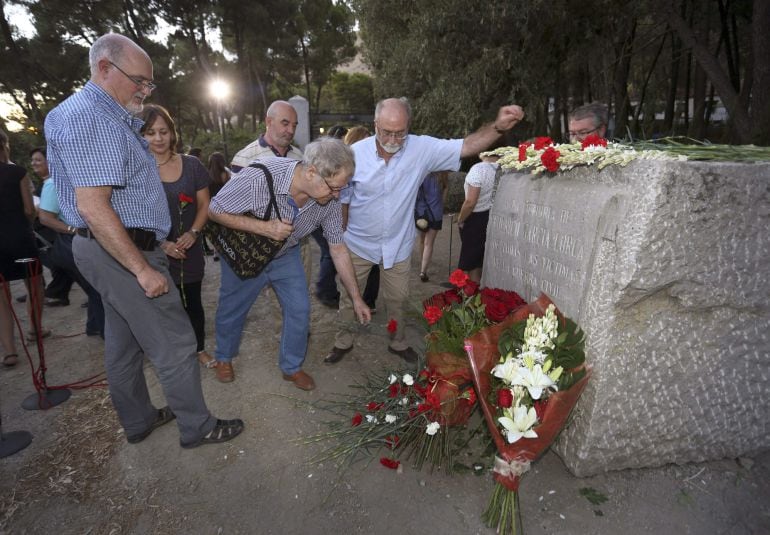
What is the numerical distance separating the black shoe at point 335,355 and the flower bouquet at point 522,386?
171cm

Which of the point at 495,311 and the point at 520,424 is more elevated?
the point at 495,311

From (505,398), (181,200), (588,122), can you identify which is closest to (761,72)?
(588,122)

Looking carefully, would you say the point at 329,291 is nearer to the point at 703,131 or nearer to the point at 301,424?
the point at 301,424

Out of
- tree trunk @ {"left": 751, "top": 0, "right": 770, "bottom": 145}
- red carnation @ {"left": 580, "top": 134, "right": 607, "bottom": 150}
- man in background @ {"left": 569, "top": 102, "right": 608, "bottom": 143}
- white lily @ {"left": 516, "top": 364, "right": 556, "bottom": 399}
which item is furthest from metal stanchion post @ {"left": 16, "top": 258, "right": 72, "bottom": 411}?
tree trunk @ {"left": 751, "top": 0, "right": 770, "bottom": 145}

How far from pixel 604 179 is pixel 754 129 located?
23.6 ft

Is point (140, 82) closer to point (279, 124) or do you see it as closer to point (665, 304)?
point (279, 124)

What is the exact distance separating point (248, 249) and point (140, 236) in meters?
0.67

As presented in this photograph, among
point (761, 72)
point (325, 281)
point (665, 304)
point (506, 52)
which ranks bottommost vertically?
point (325, 281)

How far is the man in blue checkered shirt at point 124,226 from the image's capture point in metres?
1.83

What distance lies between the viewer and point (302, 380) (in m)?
3.17

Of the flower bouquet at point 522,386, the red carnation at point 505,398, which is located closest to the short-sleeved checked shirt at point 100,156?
the flower bouquet at point 522,386

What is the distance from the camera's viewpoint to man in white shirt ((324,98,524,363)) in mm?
3027

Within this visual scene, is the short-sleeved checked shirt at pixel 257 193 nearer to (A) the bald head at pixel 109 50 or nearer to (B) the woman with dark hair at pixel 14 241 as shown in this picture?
(A) the bald head at pixel 109 50

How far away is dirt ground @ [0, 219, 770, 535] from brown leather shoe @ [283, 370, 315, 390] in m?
0.24
